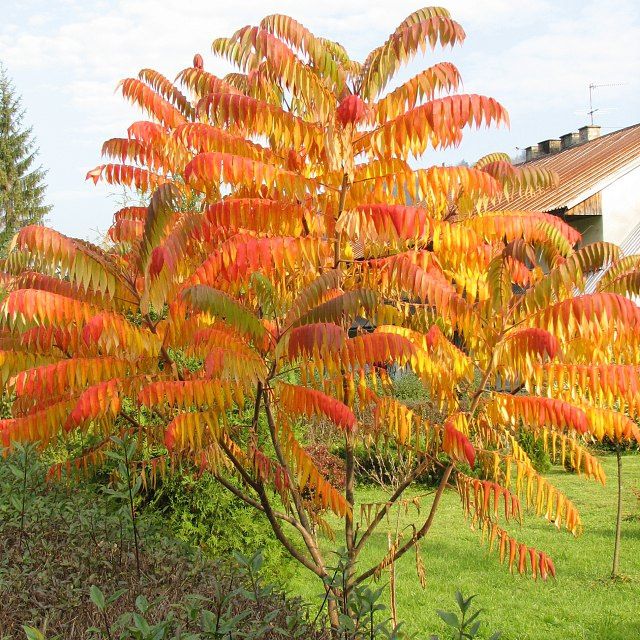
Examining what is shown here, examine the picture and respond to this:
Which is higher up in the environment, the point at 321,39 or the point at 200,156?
the point at 321,39

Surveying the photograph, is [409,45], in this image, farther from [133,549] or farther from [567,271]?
[133,549]

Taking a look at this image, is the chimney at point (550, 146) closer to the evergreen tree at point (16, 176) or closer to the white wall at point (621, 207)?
the white wall at point (621, 207)

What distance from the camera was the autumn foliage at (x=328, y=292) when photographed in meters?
4.03

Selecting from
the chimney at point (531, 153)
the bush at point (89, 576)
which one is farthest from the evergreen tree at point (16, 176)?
the bush at point (89, 576)

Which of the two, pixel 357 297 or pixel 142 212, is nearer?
pixel 357 297

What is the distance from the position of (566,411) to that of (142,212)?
10.9 feet

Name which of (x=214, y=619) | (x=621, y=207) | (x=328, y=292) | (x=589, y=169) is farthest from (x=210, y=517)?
(x=589, y=169)

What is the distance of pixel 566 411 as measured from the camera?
4.37 metres

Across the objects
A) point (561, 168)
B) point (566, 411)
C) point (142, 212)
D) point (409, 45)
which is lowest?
point (566, 411)

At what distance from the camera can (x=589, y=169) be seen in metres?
21.7

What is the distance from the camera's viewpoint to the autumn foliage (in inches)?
159

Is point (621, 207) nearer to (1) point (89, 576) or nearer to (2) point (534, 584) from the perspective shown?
(2) point (534, 584)

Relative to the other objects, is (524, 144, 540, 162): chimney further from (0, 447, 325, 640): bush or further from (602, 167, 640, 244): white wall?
(0, 447, 325, 640): bush

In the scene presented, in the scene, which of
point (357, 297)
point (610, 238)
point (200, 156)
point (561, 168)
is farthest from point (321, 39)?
point (561, 168)
